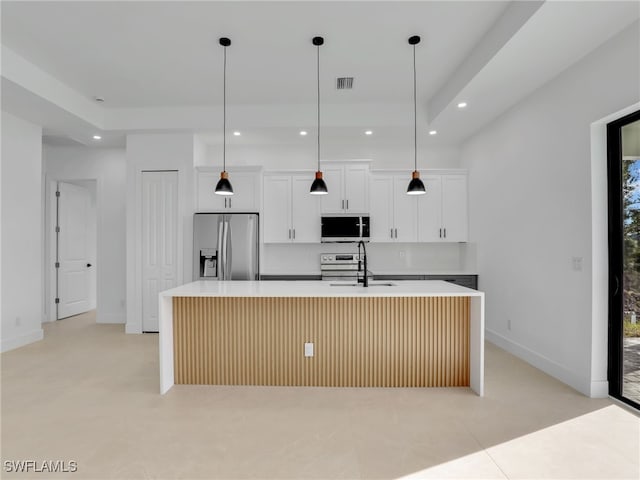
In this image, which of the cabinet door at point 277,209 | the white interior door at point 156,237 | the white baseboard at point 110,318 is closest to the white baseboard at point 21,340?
the white baseboard at point 110,318

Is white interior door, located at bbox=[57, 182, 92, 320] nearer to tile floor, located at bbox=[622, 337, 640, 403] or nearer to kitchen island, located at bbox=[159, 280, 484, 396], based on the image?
kitchen island, located at bbox=[159, 280, 484, 396]

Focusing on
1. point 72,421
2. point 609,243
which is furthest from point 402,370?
point 72,421

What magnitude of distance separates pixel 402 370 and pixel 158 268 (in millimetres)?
3496

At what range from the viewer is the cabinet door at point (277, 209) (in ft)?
16.9

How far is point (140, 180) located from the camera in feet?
16.3

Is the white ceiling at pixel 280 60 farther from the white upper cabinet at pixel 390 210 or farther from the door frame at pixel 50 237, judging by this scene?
the door frame at pixel 50 237

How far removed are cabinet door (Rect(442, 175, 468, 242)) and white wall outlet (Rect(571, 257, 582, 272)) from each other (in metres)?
2.22

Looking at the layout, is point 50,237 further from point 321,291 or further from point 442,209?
point 442,209

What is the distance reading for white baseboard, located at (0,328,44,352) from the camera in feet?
13.8

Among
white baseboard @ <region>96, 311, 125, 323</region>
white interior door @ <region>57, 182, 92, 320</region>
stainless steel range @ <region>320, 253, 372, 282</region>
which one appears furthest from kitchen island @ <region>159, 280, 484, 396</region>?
white interior door @ <region>57, 182, 92, 320</region>

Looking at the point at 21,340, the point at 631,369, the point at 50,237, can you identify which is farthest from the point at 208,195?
the point at 631,369

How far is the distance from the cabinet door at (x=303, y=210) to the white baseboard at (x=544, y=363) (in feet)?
8.69

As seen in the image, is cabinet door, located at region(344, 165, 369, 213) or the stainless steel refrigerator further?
cabinet door, located at region(344, 165, 369, 213)

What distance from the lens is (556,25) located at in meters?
2.46
